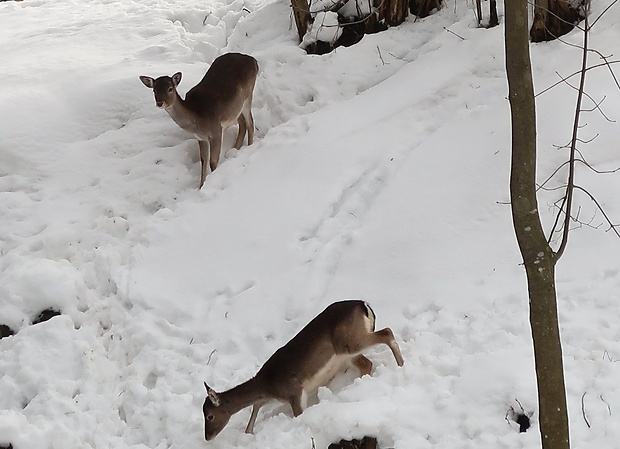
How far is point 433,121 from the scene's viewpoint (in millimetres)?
8164

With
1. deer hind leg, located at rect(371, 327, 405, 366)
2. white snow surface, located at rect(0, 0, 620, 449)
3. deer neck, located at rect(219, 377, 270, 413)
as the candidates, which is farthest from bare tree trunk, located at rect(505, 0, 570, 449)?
deer neck, located at rect(219, 377, 270, 413)

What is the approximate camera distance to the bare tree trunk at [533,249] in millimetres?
3504

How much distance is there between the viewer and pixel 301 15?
9.74m

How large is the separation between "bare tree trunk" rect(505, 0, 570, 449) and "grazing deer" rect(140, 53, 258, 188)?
194 inches

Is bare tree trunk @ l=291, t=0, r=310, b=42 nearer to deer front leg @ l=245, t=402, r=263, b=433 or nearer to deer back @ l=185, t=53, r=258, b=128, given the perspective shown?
deer back @ l=185, t=53, r=258, b=128

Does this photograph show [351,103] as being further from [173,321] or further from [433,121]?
[173,321]

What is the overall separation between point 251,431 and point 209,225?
2.50 m

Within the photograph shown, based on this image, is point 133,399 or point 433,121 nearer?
point 133,399

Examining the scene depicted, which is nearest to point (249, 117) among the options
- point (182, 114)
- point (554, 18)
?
point (182, 114)

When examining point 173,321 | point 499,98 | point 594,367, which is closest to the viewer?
point 594,367

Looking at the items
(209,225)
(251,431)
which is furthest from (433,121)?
(251,431)

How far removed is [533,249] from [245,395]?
2.80 m

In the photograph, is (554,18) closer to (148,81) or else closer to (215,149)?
(215,149)

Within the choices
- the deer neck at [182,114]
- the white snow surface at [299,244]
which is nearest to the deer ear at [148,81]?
the deer neck at [182,114]
